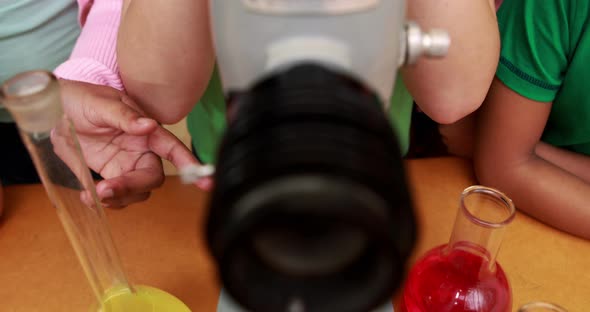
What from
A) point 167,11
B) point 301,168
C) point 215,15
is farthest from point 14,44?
point 301,168

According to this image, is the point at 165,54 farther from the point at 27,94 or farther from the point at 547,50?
the point at 547,50

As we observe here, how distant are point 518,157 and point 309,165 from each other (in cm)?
49

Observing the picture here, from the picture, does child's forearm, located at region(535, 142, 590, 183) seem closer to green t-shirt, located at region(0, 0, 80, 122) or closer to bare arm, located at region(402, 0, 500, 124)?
bare arm, located at region(402, 0, 500, 124)

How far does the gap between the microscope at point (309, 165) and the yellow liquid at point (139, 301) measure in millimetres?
205

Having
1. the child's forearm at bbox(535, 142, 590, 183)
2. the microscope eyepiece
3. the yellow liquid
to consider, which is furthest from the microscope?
the child's forearm at bbox(535, 142, 590, 183)

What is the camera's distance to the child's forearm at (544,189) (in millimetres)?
486

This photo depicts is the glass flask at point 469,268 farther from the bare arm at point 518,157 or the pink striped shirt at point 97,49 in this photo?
the pink striped shirt at point 97,49

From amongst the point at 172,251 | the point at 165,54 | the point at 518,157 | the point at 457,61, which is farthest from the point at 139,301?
the point at 518,157

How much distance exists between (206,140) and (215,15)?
1.25ft

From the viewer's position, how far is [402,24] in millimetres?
228

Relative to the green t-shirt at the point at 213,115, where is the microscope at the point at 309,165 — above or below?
above

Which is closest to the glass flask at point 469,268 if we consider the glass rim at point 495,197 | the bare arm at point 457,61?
the glass rim at point 495,197

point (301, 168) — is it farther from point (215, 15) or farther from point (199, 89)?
point (199, 89)

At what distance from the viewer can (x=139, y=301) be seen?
36 cm
